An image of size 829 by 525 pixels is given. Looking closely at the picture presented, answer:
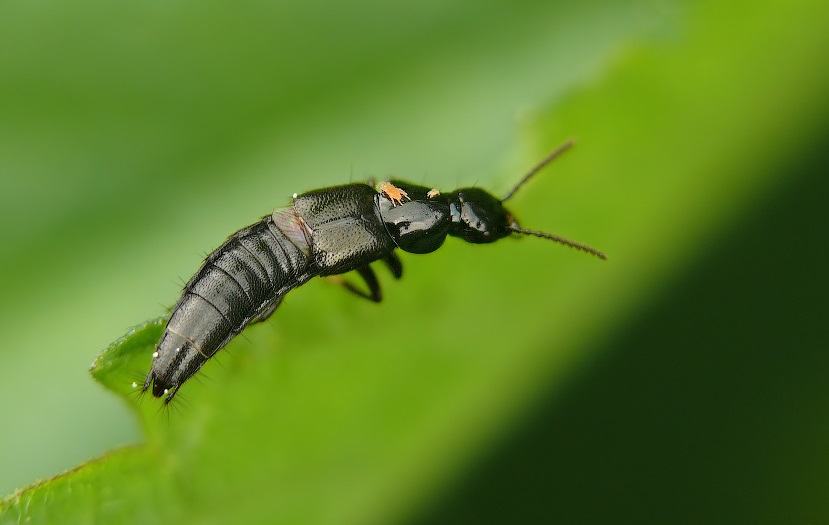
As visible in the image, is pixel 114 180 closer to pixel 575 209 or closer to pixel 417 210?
pixel 417 210

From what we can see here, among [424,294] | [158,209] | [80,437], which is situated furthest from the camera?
[158,209]

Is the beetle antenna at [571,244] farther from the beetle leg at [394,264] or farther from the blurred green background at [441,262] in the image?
the beetle leg at [394,264]

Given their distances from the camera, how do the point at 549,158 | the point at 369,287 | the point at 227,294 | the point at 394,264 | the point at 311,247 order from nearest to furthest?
the point at 549,158
the point at 369,287
the point at 227,294
the point at 394,264
the point at 311,247

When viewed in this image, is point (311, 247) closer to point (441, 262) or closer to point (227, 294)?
point (227, 294)

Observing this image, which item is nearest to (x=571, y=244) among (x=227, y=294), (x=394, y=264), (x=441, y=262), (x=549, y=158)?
(x=549, y=158)

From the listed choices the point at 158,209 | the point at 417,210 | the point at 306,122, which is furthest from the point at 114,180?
the point at 417,210

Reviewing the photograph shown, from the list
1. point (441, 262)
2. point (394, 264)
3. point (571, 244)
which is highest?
point (394, 264)
